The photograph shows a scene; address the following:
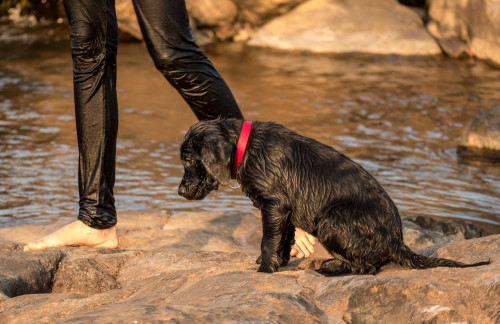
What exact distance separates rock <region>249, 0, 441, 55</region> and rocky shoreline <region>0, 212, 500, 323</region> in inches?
368

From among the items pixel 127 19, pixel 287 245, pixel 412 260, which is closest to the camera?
pixel 412 260

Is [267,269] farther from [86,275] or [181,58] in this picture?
[181,58]

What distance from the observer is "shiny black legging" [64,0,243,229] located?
4.06m

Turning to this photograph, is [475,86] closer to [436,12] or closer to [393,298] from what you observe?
[436,12]

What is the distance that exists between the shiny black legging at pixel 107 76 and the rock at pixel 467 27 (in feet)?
31.1

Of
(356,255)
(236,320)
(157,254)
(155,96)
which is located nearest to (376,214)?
(356,255)

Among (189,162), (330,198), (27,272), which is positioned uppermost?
(189,162)

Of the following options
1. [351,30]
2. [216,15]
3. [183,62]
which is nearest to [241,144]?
[183,62]

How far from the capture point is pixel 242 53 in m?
13.7

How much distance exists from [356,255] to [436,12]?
12.1 meters

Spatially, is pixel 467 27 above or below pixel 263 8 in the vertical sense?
below

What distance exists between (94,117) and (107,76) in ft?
0.83

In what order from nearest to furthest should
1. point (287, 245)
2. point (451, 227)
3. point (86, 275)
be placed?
point (287, 245), point (86, 275), point (451, 227)

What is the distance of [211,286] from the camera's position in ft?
10.1
